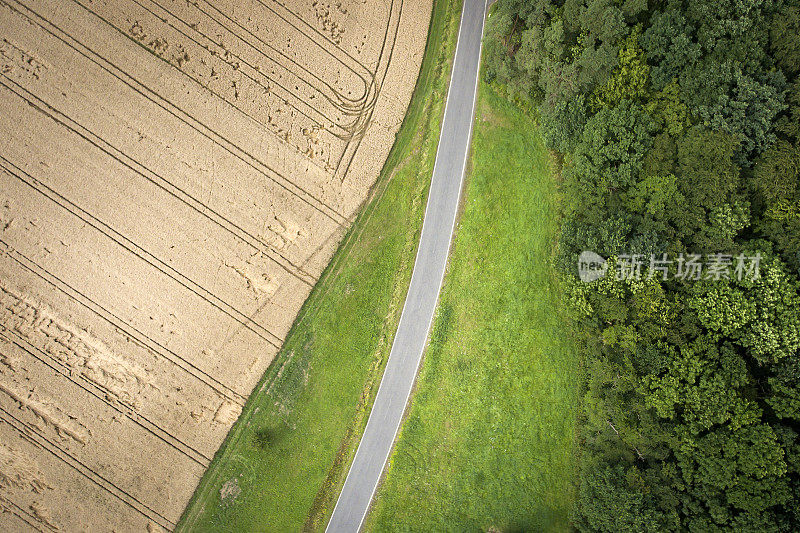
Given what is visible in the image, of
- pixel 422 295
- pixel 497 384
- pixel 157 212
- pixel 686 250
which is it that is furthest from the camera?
pixel 157 212

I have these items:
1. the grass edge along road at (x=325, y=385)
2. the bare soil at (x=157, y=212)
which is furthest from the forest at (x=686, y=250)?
the bare soil at (x=157, y=212)

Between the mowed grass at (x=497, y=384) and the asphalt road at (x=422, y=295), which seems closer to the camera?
the mowed grass at (x=497, y=384)

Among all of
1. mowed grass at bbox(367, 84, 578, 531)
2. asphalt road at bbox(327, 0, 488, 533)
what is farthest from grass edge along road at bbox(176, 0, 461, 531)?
mowed grass at bbox(367, 84, 578, 531)

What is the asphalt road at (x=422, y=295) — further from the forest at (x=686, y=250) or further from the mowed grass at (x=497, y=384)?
the forest at (x=686, y=250)

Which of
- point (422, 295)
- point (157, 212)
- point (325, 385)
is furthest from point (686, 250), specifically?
point (157, 212)

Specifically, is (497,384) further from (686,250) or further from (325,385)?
(686,250)

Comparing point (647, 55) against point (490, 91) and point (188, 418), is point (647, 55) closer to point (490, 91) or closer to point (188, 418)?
Result: point (490, 91)

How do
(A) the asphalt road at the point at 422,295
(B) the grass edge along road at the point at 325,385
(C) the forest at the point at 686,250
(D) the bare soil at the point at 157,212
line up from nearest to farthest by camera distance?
(C) the forest at the point at 686,250
(A) the asphalt road at the point at 422,295
(B) the grass edge along road at the point at 325,385
(D) the bare soil at the point at 157,212

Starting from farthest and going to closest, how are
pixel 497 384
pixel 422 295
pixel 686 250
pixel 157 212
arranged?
pixel 157 212 < pixel 422 295 < pixel 497 384 < pixel 686 250
